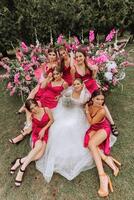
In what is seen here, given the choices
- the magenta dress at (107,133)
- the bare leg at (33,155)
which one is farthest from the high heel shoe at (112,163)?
the bare leg at (33,155)

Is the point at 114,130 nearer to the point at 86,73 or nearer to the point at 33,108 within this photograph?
the point at 86,73

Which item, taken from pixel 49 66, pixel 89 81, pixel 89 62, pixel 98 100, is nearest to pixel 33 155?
pixel 98 100

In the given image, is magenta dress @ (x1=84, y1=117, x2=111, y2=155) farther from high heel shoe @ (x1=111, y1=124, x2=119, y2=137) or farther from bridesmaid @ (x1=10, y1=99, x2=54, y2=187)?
bridesmaid @ (x1=10, y1=99, x2=54, y2=187)

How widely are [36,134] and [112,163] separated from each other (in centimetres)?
144

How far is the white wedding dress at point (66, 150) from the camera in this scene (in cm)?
543

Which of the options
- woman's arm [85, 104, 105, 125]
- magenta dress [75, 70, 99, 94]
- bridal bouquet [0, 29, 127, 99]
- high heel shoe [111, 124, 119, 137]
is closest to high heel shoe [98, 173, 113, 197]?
woman's arm [85, 104, 105, 125]

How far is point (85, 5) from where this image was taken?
9.44 metres

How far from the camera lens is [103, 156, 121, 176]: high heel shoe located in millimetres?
5387

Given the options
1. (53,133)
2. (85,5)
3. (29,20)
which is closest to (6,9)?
(29,20)

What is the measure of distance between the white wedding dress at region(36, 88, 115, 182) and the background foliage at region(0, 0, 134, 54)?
4.02 metres

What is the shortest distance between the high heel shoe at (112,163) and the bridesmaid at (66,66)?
1.88 metres

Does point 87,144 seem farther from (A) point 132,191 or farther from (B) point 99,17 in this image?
(B) point 99,17

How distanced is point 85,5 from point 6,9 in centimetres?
229

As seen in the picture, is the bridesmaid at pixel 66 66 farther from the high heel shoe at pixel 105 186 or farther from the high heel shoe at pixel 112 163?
the high heel shoe at pixel 105 186
